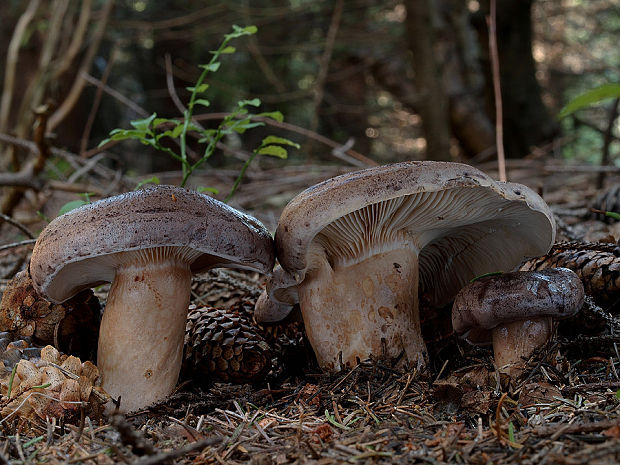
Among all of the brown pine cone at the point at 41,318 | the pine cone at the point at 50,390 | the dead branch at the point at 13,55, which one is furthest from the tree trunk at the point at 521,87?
the pine cone at the point at 50,390

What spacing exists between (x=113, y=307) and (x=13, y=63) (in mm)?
4922

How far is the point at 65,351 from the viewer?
2.26 metres

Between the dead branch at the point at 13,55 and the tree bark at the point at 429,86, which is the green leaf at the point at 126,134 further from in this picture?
the tree bark at the point at 429,86

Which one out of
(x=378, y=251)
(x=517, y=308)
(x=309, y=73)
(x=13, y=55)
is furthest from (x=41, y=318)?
(x=309, y=73)

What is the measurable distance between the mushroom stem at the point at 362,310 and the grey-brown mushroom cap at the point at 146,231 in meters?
0.33

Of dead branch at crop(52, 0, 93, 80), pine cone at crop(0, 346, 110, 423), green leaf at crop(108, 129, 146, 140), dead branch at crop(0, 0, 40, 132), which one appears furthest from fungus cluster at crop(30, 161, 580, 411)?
dead branch at crop(0, 0, 40, 132)

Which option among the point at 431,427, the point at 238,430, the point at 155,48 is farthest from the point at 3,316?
the point at 155,48

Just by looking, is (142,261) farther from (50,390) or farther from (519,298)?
(519,298)

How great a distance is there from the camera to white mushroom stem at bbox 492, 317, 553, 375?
6.48 ft

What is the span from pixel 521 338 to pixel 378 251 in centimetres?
69

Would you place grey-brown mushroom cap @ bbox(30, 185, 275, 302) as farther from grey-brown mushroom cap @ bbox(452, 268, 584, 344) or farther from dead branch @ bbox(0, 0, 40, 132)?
dead branch @ bbox(0, 0, 40, 132)

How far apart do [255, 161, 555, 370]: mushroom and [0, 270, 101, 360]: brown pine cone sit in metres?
0.84

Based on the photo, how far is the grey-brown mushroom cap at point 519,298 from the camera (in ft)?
6.00

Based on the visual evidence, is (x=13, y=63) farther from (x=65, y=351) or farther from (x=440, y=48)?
(x=440, y=48)
